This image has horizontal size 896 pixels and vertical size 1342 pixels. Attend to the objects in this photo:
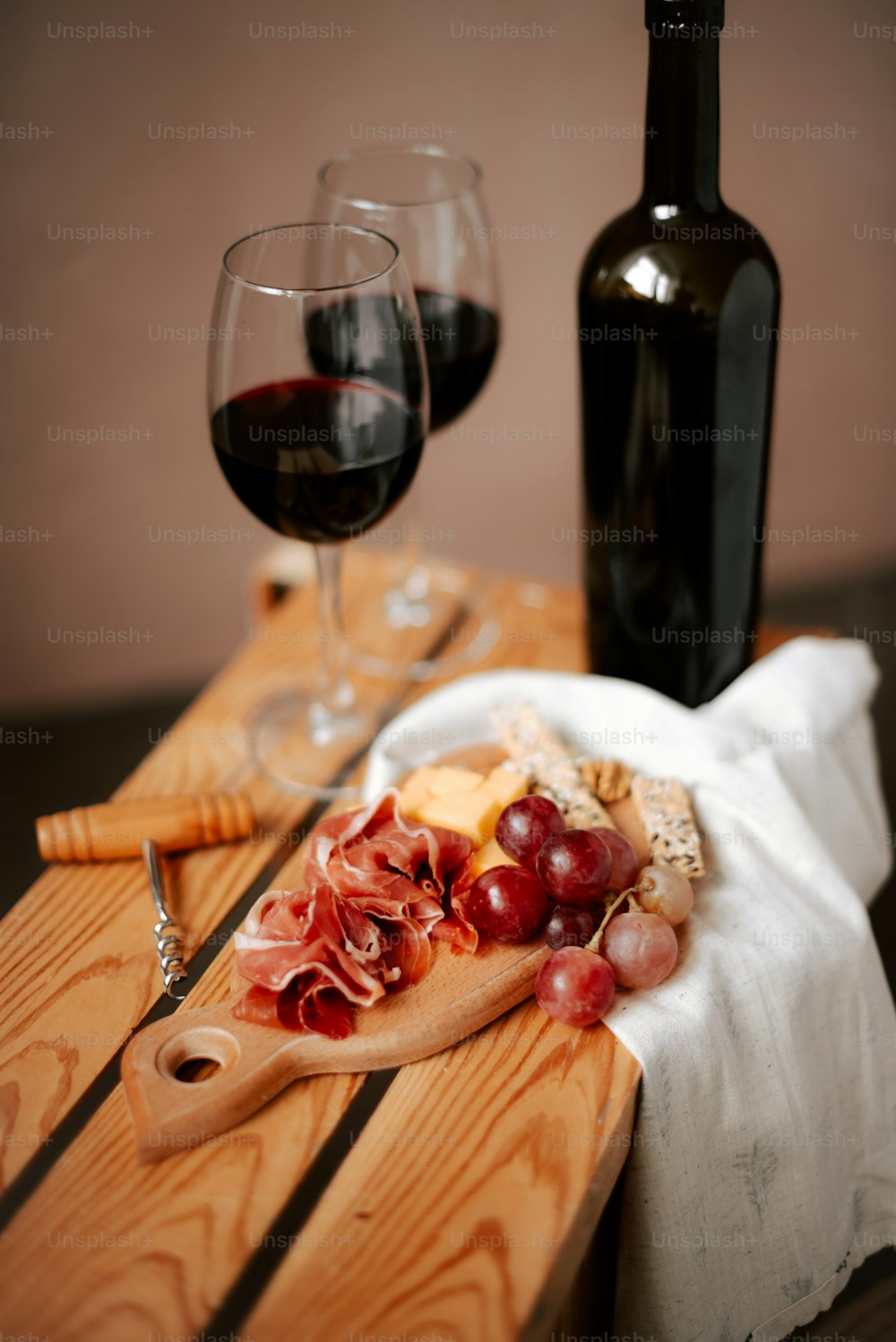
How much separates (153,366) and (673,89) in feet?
4.30

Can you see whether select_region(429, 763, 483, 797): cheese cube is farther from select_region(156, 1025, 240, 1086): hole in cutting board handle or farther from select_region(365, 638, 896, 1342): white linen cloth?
select_region(156, 1025, 240, 1086): hole in cutting board handle

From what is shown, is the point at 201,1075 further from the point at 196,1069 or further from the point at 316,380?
the point at 316,380

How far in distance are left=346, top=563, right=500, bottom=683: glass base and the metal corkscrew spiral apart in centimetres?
34

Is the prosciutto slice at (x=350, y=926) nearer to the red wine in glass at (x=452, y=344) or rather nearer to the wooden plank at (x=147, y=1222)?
the wooden plank at (x=147, y=1222)

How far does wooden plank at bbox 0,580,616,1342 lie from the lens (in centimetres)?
58

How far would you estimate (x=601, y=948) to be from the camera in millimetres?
724

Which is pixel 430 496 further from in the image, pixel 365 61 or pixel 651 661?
pixel 651 661

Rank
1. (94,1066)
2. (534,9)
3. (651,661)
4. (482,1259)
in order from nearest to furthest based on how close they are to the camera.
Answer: (482,1259) → (94,1066) → (651,661) → (534,9)

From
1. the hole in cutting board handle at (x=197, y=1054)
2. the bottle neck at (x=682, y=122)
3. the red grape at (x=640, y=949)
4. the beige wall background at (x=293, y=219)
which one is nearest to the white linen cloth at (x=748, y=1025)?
the red grape at (x=640, y=949)

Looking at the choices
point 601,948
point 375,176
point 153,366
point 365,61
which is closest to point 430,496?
point 153,366

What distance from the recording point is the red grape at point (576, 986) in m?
0.69

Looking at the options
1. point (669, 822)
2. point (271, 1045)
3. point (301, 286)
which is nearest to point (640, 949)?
point (669, 822)

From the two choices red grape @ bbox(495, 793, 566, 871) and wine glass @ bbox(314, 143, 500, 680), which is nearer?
red grape @ bbox(495, 793, 566, 871)

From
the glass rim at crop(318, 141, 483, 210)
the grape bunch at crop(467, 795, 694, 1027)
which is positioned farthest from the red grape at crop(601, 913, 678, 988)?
the glass rim at crop(318, 141, 483, 210)
